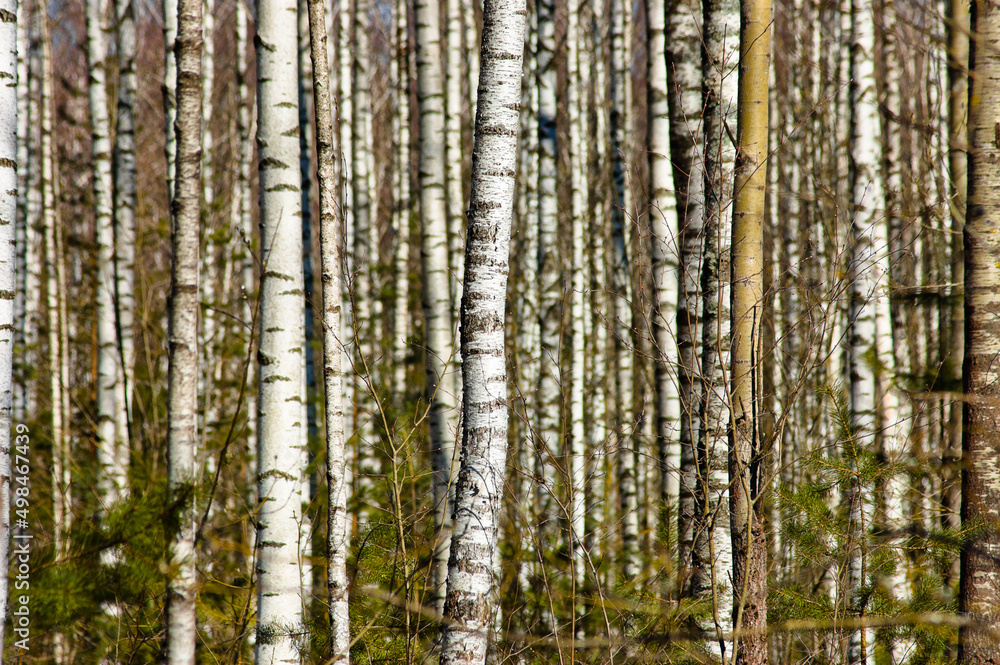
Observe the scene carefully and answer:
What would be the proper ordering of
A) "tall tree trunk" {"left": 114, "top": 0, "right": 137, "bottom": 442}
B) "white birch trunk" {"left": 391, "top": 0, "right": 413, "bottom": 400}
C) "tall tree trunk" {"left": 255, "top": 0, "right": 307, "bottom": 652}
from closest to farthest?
"tall tree trunk" {"left": 255, "top": 0, "right": 307, "bottom": 652}
"tall tree trunk" {"left": 114, "top": 0, "right": 137, "bottom": 442}
"white birch trunk" {"left": 391, "top": 0, "right": 413, "bottom": 400}

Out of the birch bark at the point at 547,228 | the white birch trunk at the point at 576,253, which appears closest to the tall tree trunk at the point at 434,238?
the birch bark at the point at 547,228

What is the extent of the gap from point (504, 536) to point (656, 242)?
8.67ft

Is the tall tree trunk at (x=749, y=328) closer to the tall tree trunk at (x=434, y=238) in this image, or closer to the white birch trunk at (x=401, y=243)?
the tall tree trunk at (x=434, y=238)

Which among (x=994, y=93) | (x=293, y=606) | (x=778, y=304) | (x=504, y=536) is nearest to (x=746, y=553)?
(x=293, y=606)

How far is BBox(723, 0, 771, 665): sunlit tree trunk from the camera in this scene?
275 cm

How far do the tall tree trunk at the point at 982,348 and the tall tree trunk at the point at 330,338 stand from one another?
2.85 metres

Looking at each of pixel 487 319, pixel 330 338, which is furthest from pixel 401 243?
pixel 487 319

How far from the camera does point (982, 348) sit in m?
3.24

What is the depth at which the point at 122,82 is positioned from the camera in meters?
5.38

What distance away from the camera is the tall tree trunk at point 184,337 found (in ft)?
7.79

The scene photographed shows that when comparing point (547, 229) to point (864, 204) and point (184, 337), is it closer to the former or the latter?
point (864, 204)

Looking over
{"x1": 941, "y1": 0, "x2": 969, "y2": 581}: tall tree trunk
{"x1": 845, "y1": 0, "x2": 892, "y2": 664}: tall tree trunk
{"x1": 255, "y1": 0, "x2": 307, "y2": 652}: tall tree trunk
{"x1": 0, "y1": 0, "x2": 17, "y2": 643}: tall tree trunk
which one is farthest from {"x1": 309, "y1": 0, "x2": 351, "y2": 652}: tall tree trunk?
{"x1": 845, "y1": 0, "x2": 892, "y2": 664}: tall tree trunk

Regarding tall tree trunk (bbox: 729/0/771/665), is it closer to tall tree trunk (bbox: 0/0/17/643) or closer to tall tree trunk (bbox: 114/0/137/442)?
tall tree trunk (bbox: 0/0/17/643)

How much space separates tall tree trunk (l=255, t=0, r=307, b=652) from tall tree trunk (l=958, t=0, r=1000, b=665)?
123 inches
